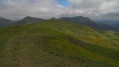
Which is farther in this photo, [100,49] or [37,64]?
[100,49]

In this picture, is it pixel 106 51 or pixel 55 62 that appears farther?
pixel 106 51

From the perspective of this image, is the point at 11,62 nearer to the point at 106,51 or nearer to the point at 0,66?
the point at 0,66

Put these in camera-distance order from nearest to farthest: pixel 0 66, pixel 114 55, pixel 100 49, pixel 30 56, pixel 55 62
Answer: pixel 0 66 → pixel 55 62 → pixel 30 56 → pixel 114 55 → pixel 100 49

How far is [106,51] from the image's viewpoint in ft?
195

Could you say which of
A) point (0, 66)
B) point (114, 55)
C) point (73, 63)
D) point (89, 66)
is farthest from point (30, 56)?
point (114, 55)

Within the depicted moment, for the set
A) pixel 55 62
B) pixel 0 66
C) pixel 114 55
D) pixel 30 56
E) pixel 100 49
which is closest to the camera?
pixel 0 66

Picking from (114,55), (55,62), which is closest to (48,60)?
(55,62)

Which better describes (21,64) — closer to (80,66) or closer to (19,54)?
(19,54)

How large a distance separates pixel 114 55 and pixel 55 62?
36.9 metres

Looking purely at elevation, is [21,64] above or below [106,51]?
above

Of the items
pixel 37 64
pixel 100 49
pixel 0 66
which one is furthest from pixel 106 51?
pixel 0 66

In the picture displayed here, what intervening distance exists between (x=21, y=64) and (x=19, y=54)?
689 centimetres

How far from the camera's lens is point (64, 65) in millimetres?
24766

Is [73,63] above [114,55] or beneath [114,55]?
above
